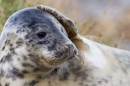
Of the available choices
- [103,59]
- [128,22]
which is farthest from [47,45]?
[128,22]

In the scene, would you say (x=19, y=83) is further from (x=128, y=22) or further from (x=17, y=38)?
(x=128, y=22)

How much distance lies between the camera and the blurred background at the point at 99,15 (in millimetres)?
3748

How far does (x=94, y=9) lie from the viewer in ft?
14.2

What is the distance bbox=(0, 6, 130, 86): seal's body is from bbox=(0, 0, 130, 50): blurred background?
7.32ft

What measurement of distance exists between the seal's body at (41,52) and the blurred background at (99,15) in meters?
2.23

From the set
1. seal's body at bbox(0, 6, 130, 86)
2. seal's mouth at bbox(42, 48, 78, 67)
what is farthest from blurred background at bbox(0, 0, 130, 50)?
seal's mouth at bbox(42, 48, 78, 67)

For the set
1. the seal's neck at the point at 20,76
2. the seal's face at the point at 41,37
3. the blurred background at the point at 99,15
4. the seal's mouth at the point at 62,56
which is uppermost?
the blurred background at the point at 99,15

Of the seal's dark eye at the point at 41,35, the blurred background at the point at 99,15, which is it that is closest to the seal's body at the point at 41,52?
the seal's dark eye at the point at 41,35

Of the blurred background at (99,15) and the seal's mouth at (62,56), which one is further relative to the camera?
the blurred background at (99,15)

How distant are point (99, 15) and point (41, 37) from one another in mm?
2978

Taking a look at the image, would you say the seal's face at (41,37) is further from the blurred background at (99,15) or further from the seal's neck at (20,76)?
the blurred background at (99,15)

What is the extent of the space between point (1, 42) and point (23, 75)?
113 mm

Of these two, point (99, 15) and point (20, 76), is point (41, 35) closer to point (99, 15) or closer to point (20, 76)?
point (20, 76)

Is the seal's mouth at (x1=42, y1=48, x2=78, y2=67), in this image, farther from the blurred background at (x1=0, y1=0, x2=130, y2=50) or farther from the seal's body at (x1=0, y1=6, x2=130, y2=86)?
the blurred background at (x1=0, y1=0, x2=130, y2=50)
